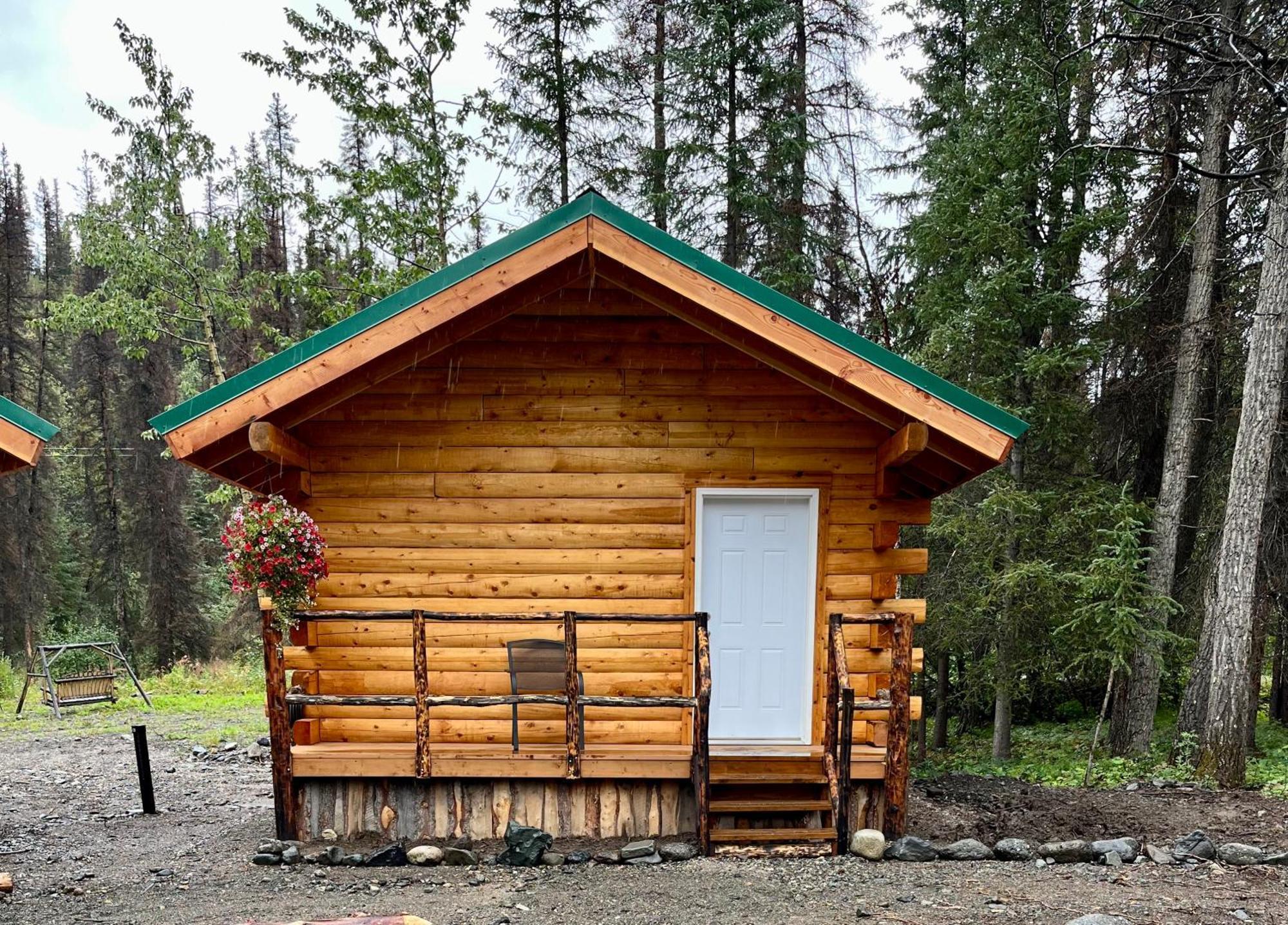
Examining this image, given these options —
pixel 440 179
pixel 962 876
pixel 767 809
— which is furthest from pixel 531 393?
pixel 440 179

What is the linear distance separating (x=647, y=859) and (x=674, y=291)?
397cm

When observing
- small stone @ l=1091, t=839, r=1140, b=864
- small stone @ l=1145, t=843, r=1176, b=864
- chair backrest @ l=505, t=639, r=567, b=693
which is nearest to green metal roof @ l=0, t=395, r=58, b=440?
chair backrest @ l=505, t=639, r=567, b=693

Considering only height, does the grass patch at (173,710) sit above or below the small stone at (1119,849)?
below

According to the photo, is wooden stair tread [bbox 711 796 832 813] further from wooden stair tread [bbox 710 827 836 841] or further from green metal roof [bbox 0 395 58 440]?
green metal roof [bbox 0 395 58 440]

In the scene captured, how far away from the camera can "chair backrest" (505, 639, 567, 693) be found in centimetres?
704

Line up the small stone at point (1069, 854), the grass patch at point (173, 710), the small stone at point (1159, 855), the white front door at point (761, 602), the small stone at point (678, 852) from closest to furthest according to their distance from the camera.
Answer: the small stone at point (1159, 855), the small stone at point (1069, 854), the small stone at point (678, 852), the white front door at point (761, 602), the grass patch at point (173, 710)

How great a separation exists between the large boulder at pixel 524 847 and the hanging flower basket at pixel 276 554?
221cm

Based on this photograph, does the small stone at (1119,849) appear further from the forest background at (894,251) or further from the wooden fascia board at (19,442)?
the wooden fascia board at (19,442)

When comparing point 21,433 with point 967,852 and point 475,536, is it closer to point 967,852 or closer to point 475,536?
point 475,536

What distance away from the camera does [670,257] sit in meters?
6.49

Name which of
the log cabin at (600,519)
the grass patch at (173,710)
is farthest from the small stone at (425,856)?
the grass patch at (173,710)

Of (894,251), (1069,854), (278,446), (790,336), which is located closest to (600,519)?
(790,336)

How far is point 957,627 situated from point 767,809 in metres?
6.17

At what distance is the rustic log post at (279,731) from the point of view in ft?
20.6
